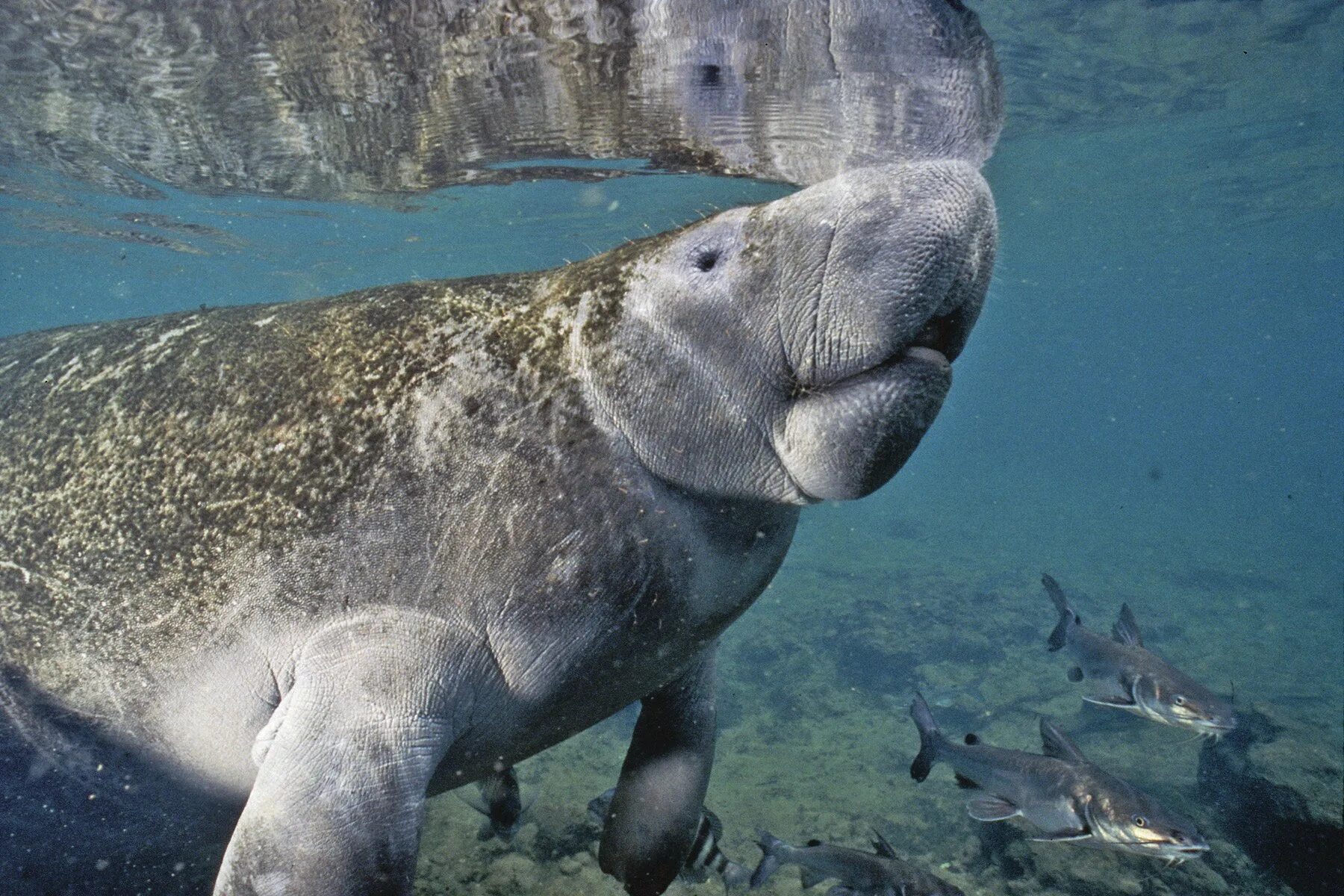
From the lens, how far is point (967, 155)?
7922mm

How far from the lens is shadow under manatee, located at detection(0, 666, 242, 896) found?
227 cm

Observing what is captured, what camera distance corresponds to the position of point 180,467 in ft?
7.52

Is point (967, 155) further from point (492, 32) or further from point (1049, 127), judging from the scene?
point (1049, 127)

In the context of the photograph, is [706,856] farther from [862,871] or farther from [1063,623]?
[1063,623]

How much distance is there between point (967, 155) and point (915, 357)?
23.4ft

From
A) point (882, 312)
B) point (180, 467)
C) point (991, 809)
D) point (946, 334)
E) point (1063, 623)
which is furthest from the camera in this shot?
point (1063, 623)

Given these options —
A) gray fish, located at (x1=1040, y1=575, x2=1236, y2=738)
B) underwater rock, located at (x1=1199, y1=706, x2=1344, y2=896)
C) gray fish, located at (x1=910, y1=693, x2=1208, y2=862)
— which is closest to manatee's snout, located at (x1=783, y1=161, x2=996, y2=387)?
gray fish, located at (x1=910, y1=693, x2=1208, y2=862)

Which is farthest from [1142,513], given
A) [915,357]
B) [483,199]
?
[915,357]

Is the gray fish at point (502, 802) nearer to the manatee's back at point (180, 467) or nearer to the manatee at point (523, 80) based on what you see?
the manatee's back at point (180, 467)

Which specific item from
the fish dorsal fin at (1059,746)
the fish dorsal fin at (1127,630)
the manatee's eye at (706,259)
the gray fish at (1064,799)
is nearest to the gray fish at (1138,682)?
the fish dorsal fin at (1127,630)

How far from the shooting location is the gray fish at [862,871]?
4.19 metres

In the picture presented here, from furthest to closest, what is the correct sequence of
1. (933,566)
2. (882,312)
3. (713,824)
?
(933,566) < (713,824) < (882,312)

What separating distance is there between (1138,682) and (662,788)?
415cm

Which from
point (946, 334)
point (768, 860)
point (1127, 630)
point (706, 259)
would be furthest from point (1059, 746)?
point (706, 259)
